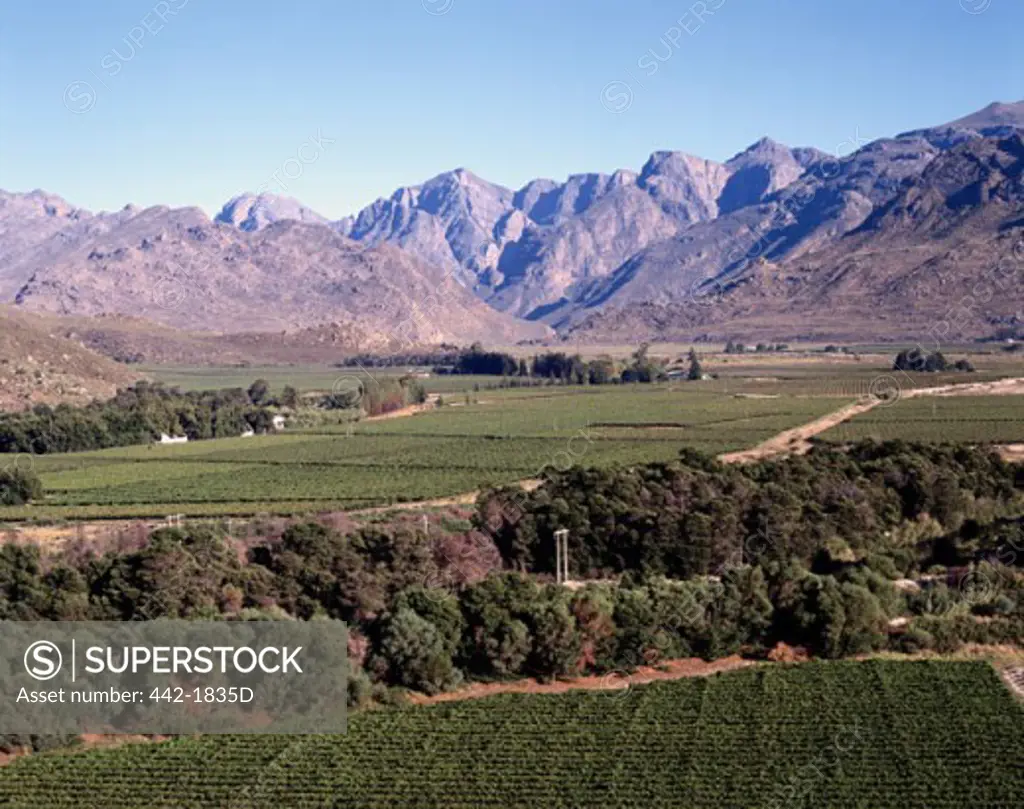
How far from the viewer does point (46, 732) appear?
3000 centimetres

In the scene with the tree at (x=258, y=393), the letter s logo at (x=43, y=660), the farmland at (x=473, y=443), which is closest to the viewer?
the letter s logo at (x=43, y=660)

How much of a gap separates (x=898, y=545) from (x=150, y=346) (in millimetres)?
154388

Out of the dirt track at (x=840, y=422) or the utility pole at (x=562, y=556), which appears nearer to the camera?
the utility pole at (x=562, y=556)

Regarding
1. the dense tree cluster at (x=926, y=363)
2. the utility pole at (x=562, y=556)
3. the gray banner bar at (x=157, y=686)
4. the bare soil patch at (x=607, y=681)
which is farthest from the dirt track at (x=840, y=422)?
the gray banner bar at (x=157, y=686)

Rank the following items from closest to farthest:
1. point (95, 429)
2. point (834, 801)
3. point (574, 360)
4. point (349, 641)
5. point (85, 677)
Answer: point (834, 801) < point (85, 677) < point (349, 641) < point (95, 429) < point (574, 360)

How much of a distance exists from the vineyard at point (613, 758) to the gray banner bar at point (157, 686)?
3.18ft

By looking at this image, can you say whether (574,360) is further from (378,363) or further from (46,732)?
(46,732)

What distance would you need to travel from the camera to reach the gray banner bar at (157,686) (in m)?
30.4

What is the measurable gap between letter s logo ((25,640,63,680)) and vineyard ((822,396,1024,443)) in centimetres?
5348

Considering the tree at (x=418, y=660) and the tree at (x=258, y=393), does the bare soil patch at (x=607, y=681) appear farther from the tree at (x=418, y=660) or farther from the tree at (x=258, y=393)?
the tree at (x=258, y=393)

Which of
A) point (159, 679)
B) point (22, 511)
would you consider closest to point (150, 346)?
point (22, 511)

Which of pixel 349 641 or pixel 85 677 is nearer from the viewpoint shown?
pixel 85 677

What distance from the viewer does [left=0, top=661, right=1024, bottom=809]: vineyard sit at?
26.5 meters

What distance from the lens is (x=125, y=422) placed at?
93.3 metres
